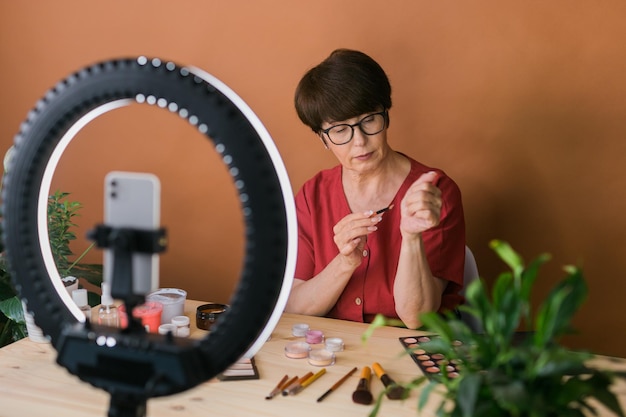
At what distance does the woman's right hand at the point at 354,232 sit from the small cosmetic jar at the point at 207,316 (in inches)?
12.9

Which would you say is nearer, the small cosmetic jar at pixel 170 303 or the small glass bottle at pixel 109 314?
the small glass bottle at pixel 109 314

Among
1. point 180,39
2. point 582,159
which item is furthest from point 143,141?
point 582,159

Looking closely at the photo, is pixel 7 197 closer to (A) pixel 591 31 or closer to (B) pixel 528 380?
(B) pixel 528 380

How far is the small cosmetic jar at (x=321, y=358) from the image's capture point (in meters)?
1.16

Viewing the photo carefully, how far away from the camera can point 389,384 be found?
1063 mm

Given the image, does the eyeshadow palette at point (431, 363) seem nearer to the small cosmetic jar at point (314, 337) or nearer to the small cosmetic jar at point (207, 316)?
the small cosmetic jar at point (314, 337)

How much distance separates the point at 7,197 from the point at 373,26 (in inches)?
60.8

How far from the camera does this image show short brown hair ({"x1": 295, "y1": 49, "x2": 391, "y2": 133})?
1621 mm

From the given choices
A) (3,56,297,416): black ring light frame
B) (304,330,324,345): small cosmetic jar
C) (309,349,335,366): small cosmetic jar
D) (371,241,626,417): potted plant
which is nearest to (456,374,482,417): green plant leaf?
(371,241,626,417): potted plant

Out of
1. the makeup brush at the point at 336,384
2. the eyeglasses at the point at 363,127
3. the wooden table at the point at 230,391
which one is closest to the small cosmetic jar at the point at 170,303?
the wooden table at the point at 230,391

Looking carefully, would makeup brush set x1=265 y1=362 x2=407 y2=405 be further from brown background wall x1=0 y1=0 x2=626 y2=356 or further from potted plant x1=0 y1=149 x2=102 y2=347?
brown background wall x1=0 y1=0 x2=626 y2=356

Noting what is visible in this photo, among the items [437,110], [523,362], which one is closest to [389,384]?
[523,362]

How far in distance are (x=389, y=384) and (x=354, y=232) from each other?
484 mm

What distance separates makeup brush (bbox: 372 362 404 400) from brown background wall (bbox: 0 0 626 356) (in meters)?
1.02
